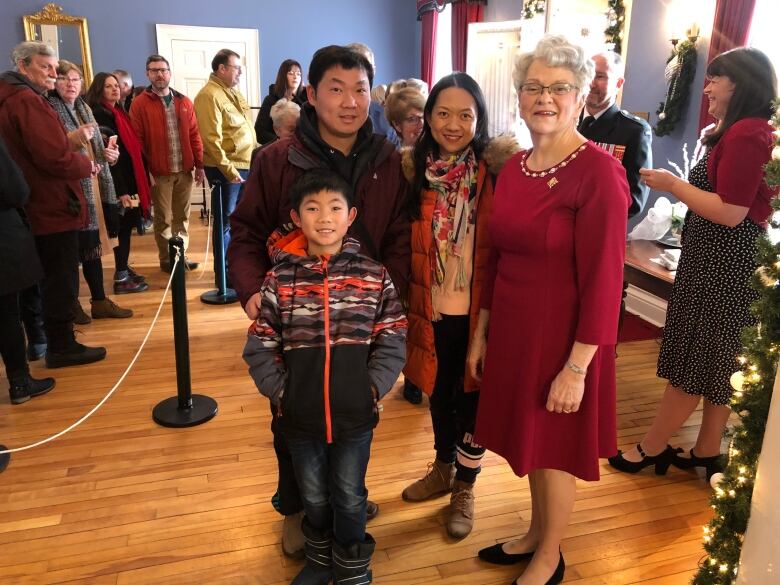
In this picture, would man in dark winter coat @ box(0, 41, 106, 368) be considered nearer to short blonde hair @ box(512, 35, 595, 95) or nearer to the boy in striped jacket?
the boy in striped jacket

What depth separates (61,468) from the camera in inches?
99.0

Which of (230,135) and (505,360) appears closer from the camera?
(505,360)

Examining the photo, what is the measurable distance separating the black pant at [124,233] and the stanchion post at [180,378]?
2.07 metres

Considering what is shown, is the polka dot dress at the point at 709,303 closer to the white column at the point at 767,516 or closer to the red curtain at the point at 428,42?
the white column at the point at 767,516

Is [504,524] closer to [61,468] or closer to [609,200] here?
[609,200]

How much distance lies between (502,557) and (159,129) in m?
4.19

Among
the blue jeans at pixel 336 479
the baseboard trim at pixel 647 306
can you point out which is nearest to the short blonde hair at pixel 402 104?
the blue jeans at pixel 336 479

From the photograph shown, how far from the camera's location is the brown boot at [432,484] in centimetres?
232

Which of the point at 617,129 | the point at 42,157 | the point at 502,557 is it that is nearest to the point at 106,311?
the point at 42,157

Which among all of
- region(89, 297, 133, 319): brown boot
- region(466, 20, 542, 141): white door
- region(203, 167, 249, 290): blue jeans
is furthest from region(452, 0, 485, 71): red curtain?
region(89, 297, 133, 319): brown boot

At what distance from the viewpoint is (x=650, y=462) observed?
8.41ft

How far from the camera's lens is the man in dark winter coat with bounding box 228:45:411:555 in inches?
66.7

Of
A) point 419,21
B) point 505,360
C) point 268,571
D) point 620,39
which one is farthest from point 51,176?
point 419,21

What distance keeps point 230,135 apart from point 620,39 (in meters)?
3.21
